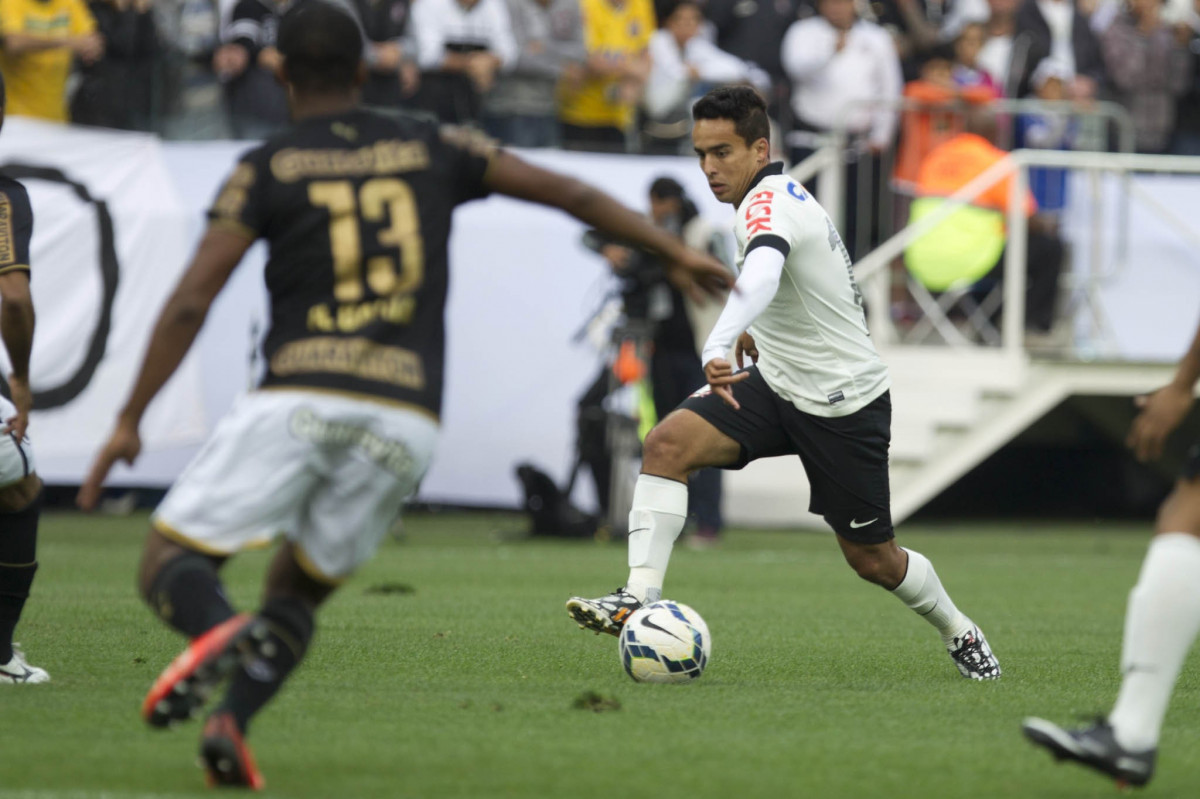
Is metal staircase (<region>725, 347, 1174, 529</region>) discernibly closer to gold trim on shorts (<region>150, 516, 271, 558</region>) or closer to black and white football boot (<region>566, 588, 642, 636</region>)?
black and white football boot (<region>566, 588, 642, 636</region>)

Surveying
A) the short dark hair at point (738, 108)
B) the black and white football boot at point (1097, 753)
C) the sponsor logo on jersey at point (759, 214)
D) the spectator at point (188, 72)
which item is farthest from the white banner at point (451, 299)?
the black and white football boot at point (1097, 753)

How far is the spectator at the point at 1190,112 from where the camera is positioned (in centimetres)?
1714

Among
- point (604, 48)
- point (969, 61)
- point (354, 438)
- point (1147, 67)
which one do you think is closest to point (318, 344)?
point (354, 438)

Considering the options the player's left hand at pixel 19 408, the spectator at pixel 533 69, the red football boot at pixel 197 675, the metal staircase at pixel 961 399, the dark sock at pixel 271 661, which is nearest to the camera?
the red football boot at pixel 197 675

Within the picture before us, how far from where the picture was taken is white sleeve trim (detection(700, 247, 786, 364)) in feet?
19.9

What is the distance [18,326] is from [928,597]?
3563 mm

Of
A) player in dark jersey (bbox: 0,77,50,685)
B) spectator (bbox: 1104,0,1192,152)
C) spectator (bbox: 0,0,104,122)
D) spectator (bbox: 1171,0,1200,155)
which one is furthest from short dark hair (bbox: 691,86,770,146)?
spectator (bbox: 1171,0,1200,155)

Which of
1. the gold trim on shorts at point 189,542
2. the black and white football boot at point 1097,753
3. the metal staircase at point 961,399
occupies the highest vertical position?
the gold trim on shorts at point 189,542

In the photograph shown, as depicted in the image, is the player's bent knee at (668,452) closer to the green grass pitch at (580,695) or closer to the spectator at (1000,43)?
the green grass pitch at (580,695)

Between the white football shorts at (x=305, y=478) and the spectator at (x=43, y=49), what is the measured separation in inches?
451

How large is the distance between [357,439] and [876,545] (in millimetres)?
2901

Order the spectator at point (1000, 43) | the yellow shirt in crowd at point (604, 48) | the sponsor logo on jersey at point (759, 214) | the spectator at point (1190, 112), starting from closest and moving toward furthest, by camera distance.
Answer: the sponsor logo on jersey at point (759, 214) < the yellow shirt in crowd at point (604, 48) < the spectator at point (1000, 43) < the spectator at point (1190, 112)

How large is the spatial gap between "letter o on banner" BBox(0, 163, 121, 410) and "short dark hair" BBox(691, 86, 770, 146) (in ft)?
30.9

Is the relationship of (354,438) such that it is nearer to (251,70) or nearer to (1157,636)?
(1157,636)
